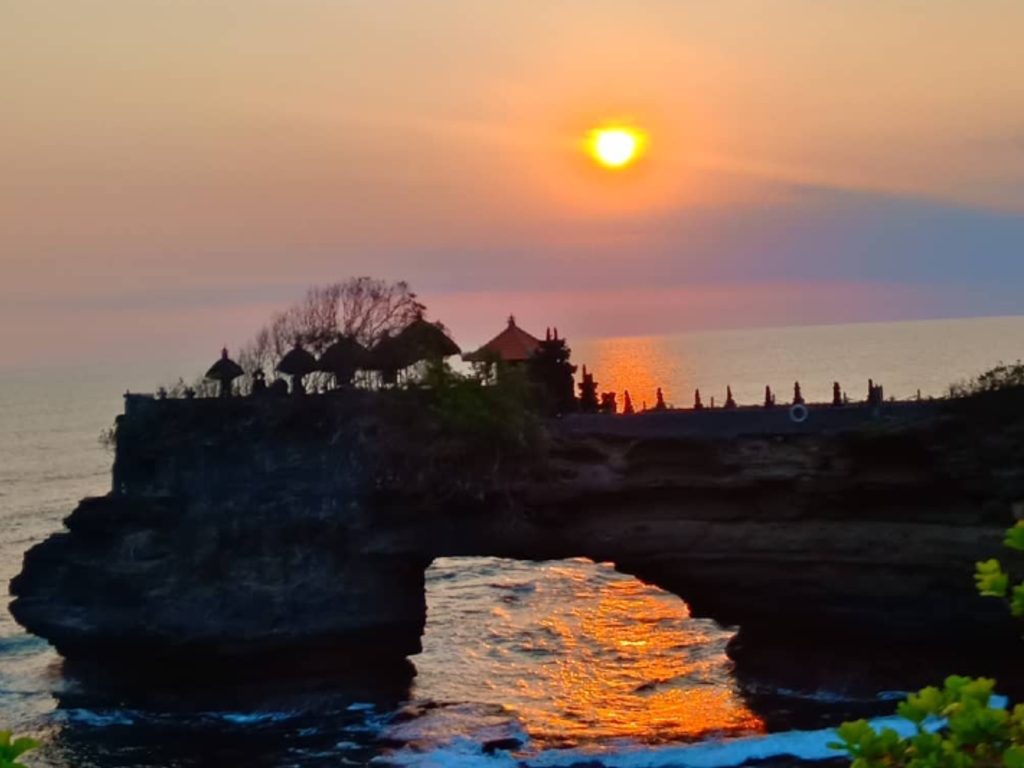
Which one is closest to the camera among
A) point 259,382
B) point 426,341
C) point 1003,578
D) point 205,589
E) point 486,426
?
point 1003,578

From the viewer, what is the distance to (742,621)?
31828 millimetres

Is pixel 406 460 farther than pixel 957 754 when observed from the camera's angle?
Yes

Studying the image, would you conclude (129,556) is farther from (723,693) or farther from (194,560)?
(723,693)

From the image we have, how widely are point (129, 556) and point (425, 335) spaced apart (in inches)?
388

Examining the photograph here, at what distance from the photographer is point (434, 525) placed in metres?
31.8

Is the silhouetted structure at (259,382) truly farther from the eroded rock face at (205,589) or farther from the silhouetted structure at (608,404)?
the silhouetted structure at (608,404)

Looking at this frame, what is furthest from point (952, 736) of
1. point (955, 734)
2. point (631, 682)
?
point (631, 682)

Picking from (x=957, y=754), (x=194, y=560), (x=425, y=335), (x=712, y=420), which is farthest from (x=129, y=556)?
(x=957, y=754)

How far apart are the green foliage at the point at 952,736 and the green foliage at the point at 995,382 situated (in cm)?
2500

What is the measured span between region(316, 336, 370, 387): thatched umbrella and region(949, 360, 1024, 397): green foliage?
50.5 ft

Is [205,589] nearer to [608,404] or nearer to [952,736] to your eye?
[608,404]

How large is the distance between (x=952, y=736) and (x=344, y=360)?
28473mm

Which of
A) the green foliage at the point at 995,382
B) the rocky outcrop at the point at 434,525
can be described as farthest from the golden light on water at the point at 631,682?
the green foliage at the point at 995,382

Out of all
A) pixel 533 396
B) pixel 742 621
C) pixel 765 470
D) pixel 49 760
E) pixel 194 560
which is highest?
pixel 533 396
